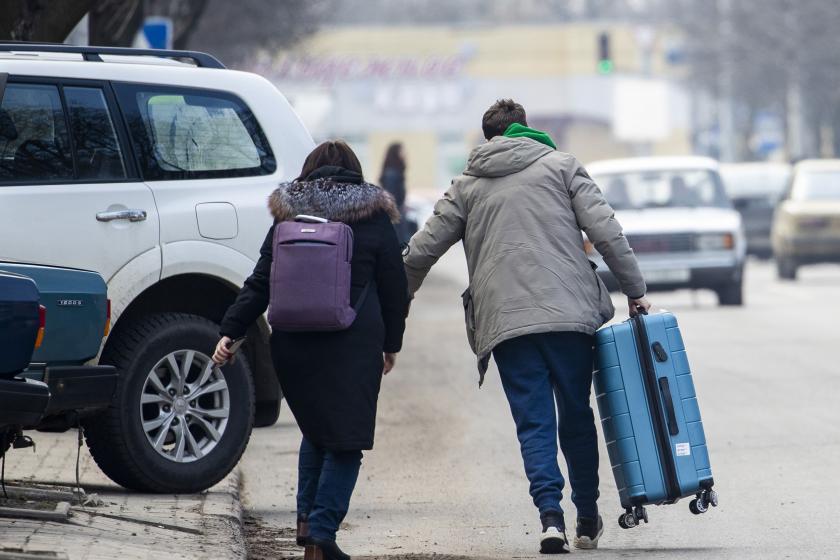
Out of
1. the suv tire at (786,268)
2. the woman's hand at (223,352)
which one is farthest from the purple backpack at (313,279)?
the suv tire at (786,268)

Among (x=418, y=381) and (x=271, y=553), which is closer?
(x=271, y=553)

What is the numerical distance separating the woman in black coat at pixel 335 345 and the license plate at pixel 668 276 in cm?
1480

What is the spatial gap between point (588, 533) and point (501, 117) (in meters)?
1.66

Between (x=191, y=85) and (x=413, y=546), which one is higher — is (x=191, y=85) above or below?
above

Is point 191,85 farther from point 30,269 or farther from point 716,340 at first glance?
point 716,340

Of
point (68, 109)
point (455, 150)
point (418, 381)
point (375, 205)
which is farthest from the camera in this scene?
point (455, 150)

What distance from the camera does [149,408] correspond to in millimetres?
8312

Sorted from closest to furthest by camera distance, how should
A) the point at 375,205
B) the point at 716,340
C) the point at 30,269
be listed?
1. the point at 375,205
2. the point at 30,269
3. the point at 716,340

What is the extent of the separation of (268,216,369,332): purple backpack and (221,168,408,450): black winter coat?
0.09 meters

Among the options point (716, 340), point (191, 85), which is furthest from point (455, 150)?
point (191, 85)

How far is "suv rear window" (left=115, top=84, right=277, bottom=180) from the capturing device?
8.32 meters

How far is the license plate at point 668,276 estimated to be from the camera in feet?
69.9

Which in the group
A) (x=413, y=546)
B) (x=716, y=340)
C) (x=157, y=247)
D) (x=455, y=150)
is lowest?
(x=455, y=150)

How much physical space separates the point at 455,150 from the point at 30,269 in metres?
67.9
